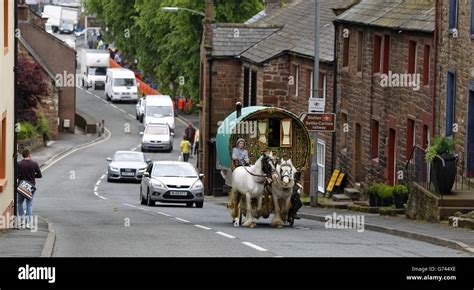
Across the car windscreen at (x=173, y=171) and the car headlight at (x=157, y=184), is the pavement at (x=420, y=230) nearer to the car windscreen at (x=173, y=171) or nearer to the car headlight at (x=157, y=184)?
the car headlight at (x=157, y=184)

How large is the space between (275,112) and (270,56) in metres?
21.7

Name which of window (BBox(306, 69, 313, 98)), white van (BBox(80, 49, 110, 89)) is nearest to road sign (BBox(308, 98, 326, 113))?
window (BBox(306, 69, 313, 98))

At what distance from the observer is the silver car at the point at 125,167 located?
60969mm

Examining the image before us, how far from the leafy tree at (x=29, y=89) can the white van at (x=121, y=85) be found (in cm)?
2323

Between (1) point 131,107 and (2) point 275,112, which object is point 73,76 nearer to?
(1) point 131,107

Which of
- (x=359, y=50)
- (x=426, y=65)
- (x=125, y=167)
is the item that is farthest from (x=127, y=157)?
(x=426, y=65)

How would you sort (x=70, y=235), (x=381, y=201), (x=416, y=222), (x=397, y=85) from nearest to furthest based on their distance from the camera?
(x=70, y=235)
(x=416, y=222)
(x=381, y=201)
(x=397, y=85)

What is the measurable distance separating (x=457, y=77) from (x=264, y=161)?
7238mm

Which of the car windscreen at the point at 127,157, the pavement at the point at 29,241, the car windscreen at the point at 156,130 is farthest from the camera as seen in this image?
the car windscreen at the point at 156,130

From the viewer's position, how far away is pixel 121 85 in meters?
103

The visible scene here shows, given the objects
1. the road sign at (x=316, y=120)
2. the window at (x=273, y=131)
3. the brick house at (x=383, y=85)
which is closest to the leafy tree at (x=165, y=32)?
the brick house at (x=383, y=85)

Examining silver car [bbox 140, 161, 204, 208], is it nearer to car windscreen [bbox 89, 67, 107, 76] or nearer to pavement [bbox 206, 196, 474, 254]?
pavement [bbox 206, 196, 474, 254]
